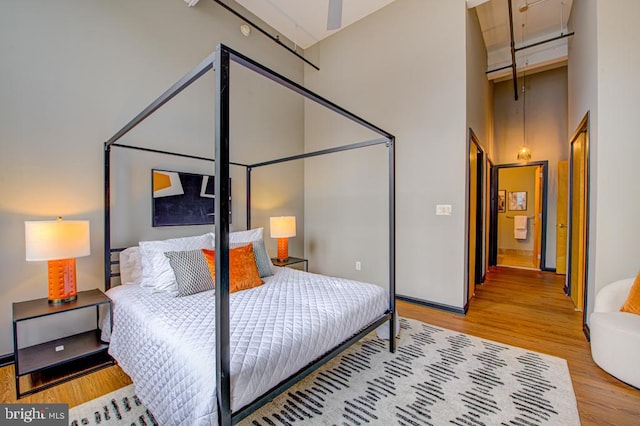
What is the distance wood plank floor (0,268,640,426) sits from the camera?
1792 millimetres

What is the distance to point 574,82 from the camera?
3.69 m

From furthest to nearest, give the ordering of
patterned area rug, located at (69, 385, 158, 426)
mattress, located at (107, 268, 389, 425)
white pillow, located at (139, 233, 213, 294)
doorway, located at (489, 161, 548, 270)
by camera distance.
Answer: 1. doorway, located at (489, 161, 548, 270)
2. white pillow, located at (139, 233, 213, 294)
3. patterned area rug, located at (69, 385, 158, 426)
4. mattress, located at (107, 268, 389, 425)

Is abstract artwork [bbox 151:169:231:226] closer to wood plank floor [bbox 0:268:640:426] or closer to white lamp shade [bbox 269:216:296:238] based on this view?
white lamp shade [bbox 269:216:296:238]

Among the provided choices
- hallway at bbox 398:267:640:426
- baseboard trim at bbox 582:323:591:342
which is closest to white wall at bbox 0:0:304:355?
hallway at bbox 398:267:640:426

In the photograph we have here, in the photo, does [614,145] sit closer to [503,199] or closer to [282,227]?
[282,227]

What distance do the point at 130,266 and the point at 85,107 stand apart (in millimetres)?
1449

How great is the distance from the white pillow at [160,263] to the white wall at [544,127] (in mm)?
6267

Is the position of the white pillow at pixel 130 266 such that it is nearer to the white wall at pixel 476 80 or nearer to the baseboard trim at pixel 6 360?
the baseboard trim at pixel 6 360

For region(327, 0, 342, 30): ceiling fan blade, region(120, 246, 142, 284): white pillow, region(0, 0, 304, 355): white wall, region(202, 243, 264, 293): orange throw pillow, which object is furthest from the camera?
region(120, 246, 142, 284): white pillow

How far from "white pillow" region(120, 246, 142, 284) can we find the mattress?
6.0 inches

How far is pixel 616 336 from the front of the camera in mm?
1981

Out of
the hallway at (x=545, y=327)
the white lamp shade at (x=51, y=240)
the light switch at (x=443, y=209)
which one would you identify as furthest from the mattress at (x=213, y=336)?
the light switch at (x=443, y=209)

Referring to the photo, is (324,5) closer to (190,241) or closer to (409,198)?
(409,198)

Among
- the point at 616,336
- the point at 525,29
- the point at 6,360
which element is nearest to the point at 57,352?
the point at 6,360
